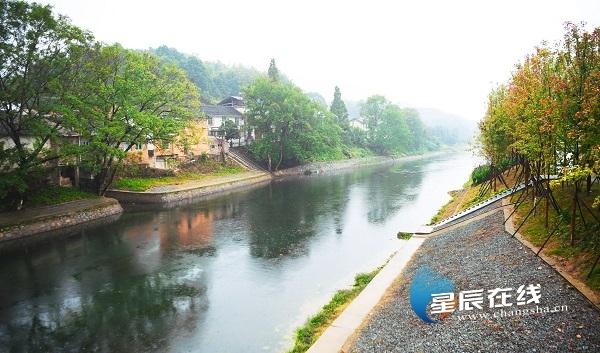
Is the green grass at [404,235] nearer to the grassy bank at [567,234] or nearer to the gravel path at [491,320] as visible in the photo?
the grassy bank at [567,234]

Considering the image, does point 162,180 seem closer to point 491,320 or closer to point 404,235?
point 404,235

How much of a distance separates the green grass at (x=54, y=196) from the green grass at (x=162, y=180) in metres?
5.24

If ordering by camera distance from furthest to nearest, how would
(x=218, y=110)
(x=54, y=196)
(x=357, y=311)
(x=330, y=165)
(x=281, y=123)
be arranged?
(x=330, y=165)
(x=218, y=110)
(x=281, y=123)
(x=54, y=196)
(x=357, y=311)

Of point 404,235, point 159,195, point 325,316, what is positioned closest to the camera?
point 325,316

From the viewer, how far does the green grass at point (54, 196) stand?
3090 cm

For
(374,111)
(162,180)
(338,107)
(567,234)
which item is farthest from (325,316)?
(374,111)

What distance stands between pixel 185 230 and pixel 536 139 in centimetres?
2278

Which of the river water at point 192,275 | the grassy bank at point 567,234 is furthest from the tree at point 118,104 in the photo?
the grassy bank at point 567,234

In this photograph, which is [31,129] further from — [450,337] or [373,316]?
[450,337]

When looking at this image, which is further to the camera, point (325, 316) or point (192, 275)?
point (192, 275)

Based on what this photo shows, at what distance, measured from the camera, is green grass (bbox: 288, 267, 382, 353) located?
1234cm

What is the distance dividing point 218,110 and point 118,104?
38.2 m

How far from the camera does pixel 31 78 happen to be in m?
28.7

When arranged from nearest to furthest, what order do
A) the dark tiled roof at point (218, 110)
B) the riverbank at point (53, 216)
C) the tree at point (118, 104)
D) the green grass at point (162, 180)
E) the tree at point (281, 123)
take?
the riverbank at point (53, 216), the tree at point (118, 104), the green grass at point (162, 180), the tree at point (281, 123), the dark tiled roof at point (218, 110)
